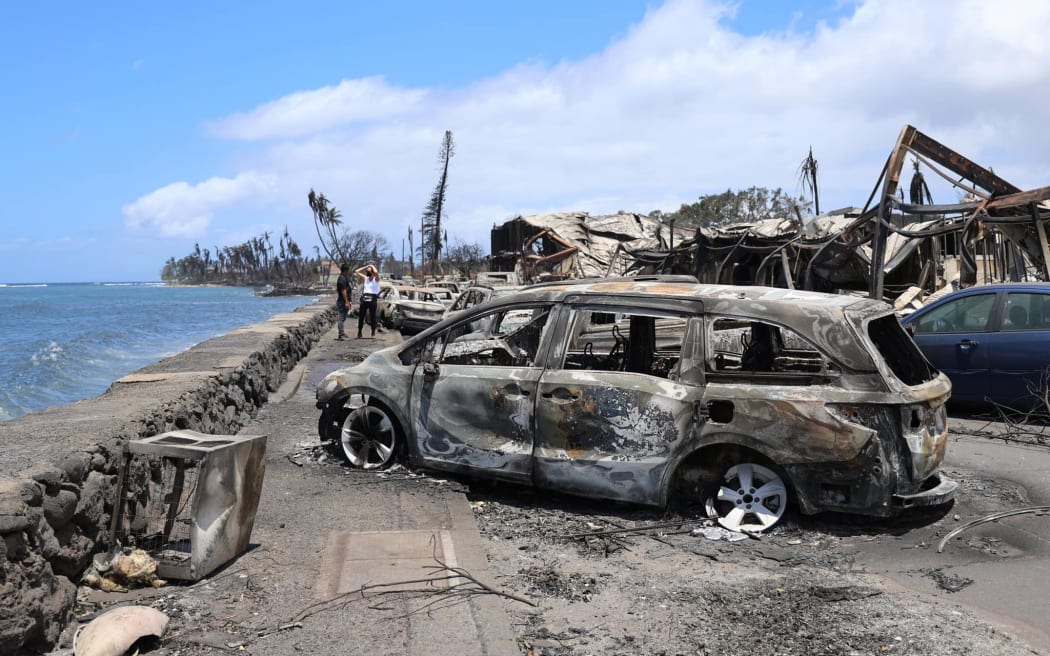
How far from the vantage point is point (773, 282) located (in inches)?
836

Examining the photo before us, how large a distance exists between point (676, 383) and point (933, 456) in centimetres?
166

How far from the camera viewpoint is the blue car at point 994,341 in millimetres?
8898

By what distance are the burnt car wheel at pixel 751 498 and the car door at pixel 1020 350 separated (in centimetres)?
484

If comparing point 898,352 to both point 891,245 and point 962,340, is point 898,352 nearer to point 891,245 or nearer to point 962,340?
point 962,340

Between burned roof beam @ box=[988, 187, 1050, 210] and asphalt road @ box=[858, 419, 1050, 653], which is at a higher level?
burned roof beam @ box=[988, 187, 1050, 210]

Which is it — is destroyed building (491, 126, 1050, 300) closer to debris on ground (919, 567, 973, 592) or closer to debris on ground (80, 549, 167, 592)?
debris on ground (919, 567, 973, 592)

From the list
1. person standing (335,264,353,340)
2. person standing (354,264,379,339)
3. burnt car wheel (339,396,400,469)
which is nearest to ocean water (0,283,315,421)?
person standing (335,264,353,340)

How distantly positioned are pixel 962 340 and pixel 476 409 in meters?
5.92

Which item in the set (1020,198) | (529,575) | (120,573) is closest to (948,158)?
(1020,198)

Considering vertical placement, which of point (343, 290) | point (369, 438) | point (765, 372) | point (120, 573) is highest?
point (343, 290)

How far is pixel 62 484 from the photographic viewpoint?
4340 mm

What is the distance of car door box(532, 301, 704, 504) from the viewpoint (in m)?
5.71

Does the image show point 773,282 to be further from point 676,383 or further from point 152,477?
point 152,477

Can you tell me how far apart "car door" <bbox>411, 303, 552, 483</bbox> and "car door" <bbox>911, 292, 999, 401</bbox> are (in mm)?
5219
